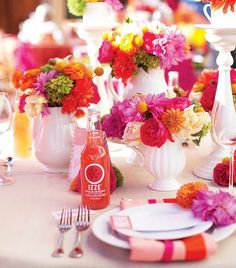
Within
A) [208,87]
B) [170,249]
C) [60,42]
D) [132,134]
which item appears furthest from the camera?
[60,42]

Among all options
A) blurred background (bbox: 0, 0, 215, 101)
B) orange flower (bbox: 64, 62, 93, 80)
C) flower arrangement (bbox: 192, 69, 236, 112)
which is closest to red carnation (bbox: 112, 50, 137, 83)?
orange flower (bbox: 64, 62, 93, 80)

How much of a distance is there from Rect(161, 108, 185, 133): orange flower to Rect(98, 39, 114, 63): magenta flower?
0.41 metres

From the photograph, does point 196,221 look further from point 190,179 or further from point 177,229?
point 190,179

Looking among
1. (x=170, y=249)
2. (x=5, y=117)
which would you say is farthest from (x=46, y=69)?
(x=170, y=249)

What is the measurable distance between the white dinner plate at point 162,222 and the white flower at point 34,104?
450 mm

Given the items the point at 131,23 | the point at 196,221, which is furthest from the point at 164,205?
the point at 131,23

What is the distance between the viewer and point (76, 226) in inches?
41.8

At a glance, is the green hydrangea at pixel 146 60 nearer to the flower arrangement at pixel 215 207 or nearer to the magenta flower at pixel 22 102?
the magenta flower at pixel 22 102

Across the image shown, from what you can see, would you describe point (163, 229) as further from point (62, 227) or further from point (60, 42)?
point (60, 42)

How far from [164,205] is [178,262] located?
0.22m

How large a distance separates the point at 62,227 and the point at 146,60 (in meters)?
0.65

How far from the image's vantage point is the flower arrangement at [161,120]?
1.22 metres

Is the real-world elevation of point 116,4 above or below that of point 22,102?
above

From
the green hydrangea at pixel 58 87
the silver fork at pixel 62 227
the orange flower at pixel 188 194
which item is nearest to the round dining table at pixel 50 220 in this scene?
the silver fork at pixel 62 227
